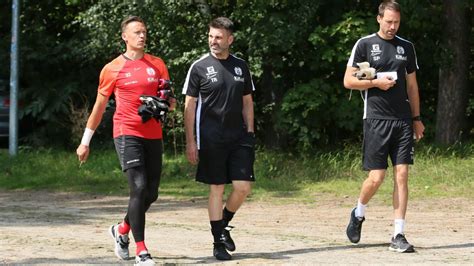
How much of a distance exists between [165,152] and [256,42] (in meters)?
3.17

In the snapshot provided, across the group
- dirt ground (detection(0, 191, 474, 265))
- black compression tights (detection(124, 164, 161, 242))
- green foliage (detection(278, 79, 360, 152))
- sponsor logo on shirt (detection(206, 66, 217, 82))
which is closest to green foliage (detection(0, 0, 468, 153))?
green foliage (detection(278, 79, 360, 152))

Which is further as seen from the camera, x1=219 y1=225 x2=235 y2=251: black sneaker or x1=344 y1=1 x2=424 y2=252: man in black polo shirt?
x1=344 y1=1 x2=424 y2=252: man in black polo shirt

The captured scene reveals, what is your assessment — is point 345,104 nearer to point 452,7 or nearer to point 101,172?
point 452,7

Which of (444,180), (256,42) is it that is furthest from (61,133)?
(444,180)

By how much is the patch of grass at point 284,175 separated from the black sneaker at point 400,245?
18.0 feet

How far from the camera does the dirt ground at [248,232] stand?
933 cm

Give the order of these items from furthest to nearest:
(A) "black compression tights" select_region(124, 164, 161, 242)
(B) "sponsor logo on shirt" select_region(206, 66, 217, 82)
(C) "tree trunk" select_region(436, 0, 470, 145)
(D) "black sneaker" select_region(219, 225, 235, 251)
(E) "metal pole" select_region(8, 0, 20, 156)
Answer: (E) "metal pole" select_region(8, 0, 20, 156), (C) "tree trunk" select_region(436, 0, 470, 145), (D) "black sneaker" select_region(219, 225, 235, 251), (B) "sponsor logo on shirt" select_region(206, 66, 217, 82), (A) "black compression tights" select_region(124, 164, 161, 242)

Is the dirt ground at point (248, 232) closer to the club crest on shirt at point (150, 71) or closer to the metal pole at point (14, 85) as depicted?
the club crest on shirt at point (150, 71)

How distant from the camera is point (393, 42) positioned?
9.87 metres

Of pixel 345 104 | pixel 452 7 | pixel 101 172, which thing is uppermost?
pixel 452 7

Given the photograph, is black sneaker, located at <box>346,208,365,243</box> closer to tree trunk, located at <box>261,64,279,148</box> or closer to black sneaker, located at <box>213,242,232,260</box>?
black sneaker, located at <box>213,242,232,260</box>

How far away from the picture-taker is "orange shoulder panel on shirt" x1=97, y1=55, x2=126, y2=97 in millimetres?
9031

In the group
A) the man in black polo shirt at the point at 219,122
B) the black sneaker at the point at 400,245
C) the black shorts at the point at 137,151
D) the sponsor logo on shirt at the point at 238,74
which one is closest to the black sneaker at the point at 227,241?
the man in black polo shirt at the point at 219,122

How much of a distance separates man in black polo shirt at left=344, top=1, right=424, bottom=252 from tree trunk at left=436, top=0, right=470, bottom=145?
9.78 m
